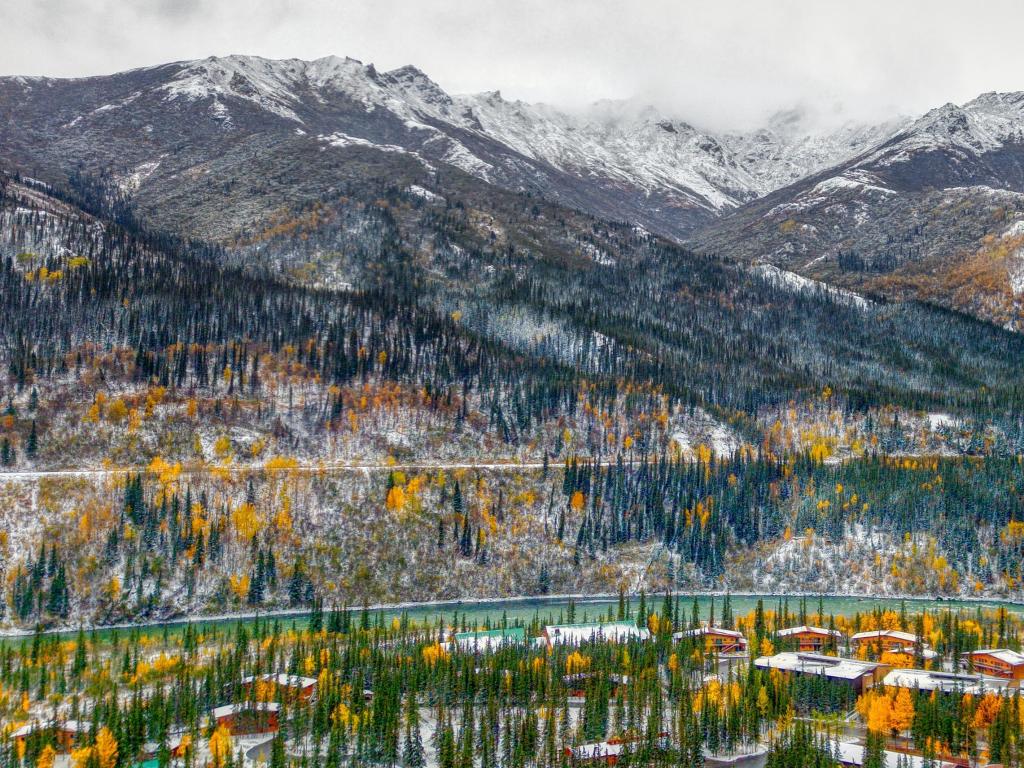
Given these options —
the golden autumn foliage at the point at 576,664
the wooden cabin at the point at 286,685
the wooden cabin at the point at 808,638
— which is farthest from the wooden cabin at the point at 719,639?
the wooden cabin at the point at 286,685

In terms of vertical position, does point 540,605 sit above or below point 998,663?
below

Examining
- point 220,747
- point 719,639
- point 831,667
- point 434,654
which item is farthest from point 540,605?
point 220,747

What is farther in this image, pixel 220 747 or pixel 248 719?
pixel 248 719

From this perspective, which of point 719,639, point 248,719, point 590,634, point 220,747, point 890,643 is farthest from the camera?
point 590,634

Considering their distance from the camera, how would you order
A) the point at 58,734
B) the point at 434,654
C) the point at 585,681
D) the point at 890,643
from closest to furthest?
the point at 58,734, the point at 585,681, the point at 434,654, the point at 890,643

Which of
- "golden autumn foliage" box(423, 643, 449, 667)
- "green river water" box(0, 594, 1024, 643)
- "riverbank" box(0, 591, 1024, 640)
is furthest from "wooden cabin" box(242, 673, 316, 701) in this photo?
"riverbank" box(0, 591, 1024, 640)

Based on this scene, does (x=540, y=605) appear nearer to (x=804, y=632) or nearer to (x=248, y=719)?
(x=804, y=632)

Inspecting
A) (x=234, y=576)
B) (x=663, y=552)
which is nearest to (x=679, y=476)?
(x=663, y=552)
